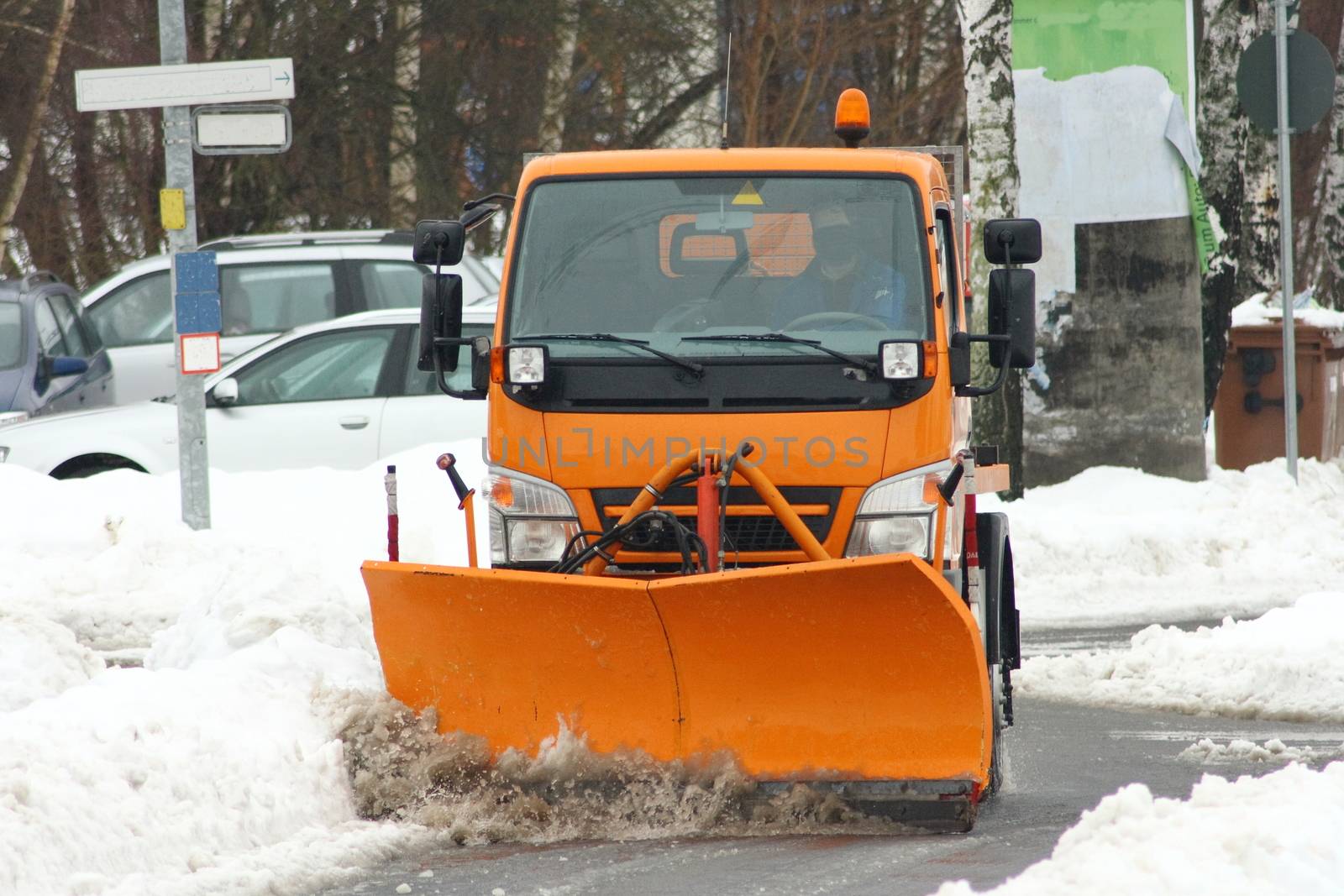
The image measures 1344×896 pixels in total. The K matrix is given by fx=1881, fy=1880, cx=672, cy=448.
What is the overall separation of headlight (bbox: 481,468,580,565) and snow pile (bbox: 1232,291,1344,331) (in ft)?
33.7

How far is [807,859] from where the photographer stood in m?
5.30

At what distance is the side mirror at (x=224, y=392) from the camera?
12297 millimetres

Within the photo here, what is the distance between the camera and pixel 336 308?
1541 centimetres

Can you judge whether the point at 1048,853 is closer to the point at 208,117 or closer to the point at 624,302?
the point at 624,302

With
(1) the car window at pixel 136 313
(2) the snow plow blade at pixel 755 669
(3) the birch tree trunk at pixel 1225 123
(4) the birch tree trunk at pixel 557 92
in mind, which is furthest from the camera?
(4) the birch tree trunk at pixel 557 92

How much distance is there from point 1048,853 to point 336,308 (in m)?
11.0

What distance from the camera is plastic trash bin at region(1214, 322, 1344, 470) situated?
15.3 meters

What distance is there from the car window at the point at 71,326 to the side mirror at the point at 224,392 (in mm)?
3146

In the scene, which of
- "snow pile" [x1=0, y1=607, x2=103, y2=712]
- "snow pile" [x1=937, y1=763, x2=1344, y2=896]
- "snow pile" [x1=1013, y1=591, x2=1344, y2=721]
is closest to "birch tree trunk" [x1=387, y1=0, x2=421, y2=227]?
"snow pile" [x1=1013, y1=591, x2=1344, y2=721]

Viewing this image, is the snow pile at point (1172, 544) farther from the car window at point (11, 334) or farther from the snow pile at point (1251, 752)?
the car window at point (11, 334)

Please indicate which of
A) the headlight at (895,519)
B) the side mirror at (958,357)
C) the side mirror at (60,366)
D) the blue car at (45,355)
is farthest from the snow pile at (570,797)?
the side mirror at (60,366)

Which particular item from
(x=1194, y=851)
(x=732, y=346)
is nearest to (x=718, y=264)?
(x=732, y=346)

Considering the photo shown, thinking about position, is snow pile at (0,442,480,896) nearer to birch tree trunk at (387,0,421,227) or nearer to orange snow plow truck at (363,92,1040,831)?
orange snow plow truck at (363,92,1040,831)

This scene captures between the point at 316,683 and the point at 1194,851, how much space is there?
3.28 m
